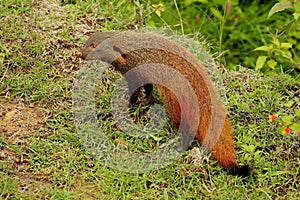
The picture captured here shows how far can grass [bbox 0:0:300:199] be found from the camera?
11.4ft

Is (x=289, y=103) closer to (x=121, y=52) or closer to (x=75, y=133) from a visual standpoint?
(x=121, y=52)

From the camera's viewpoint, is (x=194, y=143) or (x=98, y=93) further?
(x=98, y=93)

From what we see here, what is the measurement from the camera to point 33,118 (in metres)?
3.88

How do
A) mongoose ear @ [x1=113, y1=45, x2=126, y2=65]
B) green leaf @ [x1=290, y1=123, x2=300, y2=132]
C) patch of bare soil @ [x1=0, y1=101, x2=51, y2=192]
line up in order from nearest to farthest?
green leaf @ [x1=290, y1=123, x2=300, y2=132]
patch of bare soil @ [x1=0, y1=101, x2=51, y2=192]
mongoose ear @ [x1=113, y1=45, x2=126, y2=65]

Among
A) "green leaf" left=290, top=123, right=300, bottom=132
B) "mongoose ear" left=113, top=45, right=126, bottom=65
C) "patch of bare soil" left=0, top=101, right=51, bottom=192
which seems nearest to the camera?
"green leaf" left=290, top=123, right=300, bottom=132

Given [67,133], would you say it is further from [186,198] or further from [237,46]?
[237,46]

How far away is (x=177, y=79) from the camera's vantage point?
3.68 m

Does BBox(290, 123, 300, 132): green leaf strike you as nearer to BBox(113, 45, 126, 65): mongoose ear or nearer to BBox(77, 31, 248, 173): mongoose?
BBox(77, 31, 248, 173): mongoose

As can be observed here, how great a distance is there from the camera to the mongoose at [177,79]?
3.58 meters

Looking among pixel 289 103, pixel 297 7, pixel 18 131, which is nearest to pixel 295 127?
pixel 289 103

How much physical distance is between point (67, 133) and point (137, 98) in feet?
1.88

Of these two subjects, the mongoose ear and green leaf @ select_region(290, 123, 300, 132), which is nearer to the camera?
green leaf @ select_region(290, 123, 300, 132)

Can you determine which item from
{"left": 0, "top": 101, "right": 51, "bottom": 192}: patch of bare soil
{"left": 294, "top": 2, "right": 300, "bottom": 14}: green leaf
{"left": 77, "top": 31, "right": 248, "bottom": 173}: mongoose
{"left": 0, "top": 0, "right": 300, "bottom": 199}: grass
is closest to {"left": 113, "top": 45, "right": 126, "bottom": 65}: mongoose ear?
{"left": 77, "top": 31, "right": 248, "bottom": 173}: mongoose

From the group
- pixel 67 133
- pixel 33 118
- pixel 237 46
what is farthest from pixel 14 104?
pixel 237 46
